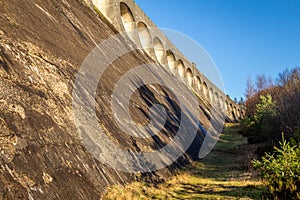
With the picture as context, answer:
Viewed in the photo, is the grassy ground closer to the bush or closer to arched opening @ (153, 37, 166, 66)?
the bush

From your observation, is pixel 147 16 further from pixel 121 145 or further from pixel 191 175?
pixel 121 145

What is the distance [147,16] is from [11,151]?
21149mm

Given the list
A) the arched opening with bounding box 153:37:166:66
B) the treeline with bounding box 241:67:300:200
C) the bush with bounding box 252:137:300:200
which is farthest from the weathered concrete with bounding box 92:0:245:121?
the bush with bounding box 252:137:300:200

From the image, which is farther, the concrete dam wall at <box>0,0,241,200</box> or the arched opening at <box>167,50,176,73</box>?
the arched opening at <box>167,50,176,73</box>

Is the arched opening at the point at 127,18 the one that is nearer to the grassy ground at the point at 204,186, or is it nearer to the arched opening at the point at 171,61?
the arched opening at the point at 171,61

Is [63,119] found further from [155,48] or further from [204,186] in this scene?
[155,48]

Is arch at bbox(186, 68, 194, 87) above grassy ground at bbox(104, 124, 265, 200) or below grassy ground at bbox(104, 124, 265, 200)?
above

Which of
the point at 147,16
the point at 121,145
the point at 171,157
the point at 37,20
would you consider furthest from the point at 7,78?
the point at 147,16

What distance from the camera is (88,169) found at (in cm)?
468

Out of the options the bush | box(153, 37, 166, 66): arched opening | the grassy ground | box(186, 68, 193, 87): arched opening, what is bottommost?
the grassy ground

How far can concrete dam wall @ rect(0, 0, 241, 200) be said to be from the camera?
376 centimetres

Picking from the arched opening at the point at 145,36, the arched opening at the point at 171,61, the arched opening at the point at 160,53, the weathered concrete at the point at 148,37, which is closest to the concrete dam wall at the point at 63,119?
the weathered concrete at the point at 148,37

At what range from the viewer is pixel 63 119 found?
16.4 ft

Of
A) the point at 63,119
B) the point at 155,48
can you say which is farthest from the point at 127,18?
the point at 63,119
